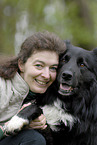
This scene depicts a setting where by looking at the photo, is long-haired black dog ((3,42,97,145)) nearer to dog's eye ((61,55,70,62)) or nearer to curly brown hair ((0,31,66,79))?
dog's eye ((61,55,70,62))

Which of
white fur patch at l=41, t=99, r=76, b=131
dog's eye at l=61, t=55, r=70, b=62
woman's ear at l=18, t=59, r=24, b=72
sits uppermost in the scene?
dog's eye at l=61, t=55, r=70, b=62

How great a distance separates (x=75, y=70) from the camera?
103 inches

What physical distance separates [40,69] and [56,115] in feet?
2.23

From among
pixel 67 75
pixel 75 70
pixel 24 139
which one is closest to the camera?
pixel 24 139

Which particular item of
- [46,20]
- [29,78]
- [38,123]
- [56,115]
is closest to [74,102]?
[56,115]

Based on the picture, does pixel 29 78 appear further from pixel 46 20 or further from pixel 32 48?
pixel 46 20

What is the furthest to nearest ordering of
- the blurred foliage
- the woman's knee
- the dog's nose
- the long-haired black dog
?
the blurred foliage, the long-haired black dog, the dog's nose, the woman's knee

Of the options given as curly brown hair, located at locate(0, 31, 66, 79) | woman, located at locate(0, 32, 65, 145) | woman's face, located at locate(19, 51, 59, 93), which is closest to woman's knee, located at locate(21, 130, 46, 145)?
woman, located at locate(0, 32, 65, 145)

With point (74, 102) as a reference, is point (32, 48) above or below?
above

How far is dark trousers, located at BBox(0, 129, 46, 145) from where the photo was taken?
7.73 ft

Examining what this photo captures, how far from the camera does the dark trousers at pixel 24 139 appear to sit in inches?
92.7

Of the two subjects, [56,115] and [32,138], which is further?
[56,115]

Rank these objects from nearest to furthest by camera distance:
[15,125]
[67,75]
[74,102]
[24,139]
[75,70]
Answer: [15,125], [24,139], [67,75], [75,70], [74,102]

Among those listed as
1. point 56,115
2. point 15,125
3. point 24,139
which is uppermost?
point 15,125
